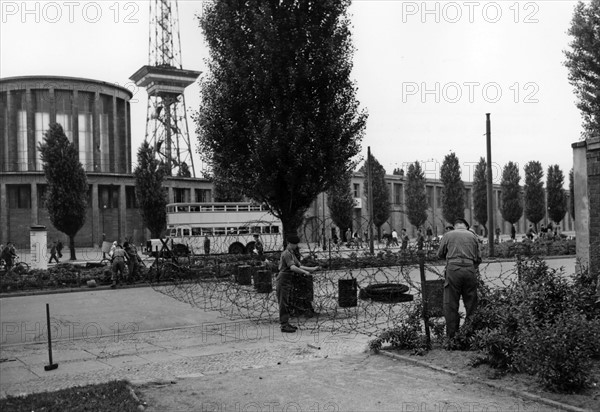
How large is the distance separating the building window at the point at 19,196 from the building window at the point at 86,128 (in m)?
11.8

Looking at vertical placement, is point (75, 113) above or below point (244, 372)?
above

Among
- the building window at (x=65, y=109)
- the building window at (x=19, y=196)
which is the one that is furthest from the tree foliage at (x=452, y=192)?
the building window at (x=19, y=196)

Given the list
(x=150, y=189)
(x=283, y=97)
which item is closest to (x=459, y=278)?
(x=283, y=97)

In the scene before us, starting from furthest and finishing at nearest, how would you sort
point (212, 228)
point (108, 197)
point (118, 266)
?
point (108, 197)
point (212, 228)
point (118, 266)

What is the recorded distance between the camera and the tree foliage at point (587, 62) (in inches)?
1092

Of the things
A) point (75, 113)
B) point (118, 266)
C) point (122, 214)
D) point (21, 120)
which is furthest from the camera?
point (75, 113)

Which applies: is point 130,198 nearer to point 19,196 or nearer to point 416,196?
point 19,196

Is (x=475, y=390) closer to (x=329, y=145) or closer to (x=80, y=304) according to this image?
(x=329, y=145)

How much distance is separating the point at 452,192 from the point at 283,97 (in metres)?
49.7

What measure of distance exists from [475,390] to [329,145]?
36.6 feet

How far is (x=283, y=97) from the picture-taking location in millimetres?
16609

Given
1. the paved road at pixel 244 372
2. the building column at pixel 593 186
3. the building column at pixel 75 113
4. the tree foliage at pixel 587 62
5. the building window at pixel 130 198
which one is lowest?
the paved road at pixel 244 372

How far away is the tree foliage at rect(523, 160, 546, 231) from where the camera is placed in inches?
2539

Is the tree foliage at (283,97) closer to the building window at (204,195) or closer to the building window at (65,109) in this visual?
the building window at (204,195)
